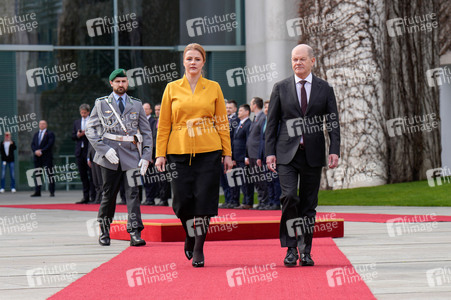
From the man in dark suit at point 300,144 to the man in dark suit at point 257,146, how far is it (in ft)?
24.8

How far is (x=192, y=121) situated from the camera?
286 inches

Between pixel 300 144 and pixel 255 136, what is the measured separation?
26.3ft

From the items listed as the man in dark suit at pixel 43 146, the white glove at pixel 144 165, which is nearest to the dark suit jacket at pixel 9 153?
the man in dark suit at pixel 43 146

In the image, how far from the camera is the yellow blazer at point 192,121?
7.25 meters

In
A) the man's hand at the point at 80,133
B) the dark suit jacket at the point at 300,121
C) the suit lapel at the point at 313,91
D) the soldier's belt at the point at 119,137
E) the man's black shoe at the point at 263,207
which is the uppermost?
the suit lapel at the point at 313,91

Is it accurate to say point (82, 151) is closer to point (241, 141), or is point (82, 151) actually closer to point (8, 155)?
point (241, 141)

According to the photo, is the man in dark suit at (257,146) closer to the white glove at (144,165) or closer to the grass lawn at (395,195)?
the grass lawn at (395,195)

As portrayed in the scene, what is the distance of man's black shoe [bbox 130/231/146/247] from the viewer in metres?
9.10

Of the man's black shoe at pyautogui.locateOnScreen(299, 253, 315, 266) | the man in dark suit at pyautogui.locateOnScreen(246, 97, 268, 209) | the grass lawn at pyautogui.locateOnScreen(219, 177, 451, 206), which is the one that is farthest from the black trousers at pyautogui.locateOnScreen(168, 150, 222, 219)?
the grass lawn at pyautogui.locateOnScreen(219, 177, 451, 206)

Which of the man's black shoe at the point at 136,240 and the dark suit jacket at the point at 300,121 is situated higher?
the dark suit jacket at the point at 300,121

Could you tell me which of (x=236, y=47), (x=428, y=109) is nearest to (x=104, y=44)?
(x=236, y=47)

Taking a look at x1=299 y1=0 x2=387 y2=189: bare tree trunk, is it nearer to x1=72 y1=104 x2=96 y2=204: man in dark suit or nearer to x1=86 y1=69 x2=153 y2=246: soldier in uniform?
x1=72 y1=104 x2=96 y2=204: man in dark suit

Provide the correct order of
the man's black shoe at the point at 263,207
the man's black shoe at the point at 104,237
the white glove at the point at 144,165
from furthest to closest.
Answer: the man's black shoe at the point at 263,207
the man's black shoe at the point at 104,237
the white glove at the point at 144,165

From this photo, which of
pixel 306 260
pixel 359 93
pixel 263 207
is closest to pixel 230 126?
pixel 263 207
